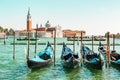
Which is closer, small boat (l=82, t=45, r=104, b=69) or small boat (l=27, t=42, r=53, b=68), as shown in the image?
small boat (l=27, t=42, r=53, b=68)

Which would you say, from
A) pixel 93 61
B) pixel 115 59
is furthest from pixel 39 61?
pixel 115 59

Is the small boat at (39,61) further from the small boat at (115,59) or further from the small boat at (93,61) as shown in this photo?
the small boat at (115,59)

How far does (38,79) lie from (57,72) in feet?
6.39

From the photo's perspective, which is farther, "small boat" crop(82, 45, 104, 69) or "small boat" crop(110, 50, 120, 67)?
"small boat" crop(110, 50, 120, 67)

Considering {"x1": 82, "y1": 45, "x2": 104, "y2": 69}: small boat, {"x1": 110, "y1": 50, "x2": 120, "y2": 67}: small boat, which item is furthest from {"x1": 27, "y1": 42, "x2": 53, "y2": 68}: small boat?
{"x1": 110, "y1": 50, "x2": 120, "y2": 67}: small boat

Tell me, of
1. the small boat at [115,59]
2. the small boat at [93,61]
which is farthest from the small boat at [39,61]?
the small boat at [115,59]

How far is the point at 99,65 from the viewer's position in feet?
46.9

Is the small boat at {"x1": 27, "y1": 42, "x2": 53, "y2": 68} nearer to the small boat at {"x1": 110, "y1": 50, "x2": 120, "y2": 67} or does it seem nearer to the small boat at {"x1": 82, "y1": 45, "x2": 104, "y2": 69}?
the small boat at {"x1": 82, "y1": 45, "x2": 104, "y2": 69}

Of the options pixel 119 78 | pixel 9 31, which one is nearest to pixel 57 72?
pixel 119 78

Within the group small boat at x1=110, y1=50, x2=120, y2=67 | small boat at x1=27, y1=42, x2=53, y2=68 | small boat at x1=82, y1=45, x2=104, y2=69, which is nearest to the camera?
small boat at x1=27, y1=42, x2=53, y2=68

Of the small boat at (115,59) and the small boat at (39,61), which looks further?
the small boat at (115,59)

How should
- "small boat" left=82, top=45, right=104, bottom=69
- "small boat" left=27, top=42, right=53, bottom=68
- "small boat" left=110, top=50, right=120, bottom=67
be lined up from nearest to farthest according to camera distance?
"small boat" left=27, top=42, right=53, bottom=68 → "small boat" left=82, top=45, right=104, bottom=69 → "small boat" left=110, top=50, right=120, bottom=67

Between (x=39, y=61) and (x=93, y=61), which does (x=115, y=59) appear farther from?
(x=39, y=61)

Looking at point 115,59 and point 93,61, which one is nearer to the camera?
point 93,61
